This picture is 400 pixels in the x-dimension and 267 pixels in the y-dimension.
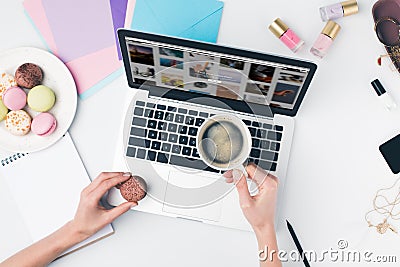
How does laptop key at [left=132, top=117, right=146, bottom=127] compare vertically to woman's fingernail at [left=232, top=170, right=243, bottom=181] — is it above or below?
above

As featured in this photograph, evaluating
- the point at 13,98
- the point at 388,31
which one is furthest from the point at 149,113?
the point at 388,31

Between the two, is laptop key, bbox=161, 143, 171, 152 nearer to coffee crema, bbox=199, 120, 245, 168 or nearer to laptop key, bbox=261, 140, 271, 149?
coffee crema, bbox=199, 120, 245, 168

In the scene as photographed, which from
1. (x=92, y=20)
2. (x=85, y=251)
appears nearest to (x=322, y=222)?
(x=85, y=251)

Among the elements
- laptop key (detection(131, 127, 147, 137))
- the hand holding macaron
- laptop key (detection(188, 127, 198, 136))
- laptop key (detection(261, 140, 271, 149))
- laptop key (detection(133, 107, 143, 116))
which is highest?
the hand holding macaron

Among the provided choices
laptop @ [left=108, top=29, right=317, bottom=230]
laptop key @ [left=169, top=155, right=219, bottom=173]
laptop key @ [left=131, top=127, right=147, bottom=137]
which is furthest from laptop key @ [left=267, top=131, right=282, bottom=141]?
laptop key @ [left=131, top=127, right=147, bottom=137]

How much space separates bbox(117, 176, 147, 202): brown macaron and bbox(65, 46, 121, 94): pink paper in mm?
199

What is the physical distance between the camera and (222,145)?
2.84 ft

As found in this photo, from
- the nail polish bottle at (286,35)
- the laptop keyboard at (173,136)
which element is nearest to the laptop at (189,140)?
the laptop keyboard at (173,136)

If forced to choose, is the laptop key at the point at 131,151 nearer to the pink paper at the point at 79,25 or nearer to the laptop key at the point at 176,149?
the laptop key at the point at 176,149

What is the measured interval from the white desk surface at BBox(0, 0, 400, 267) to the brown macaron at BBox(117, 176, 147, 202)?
0.15 ft

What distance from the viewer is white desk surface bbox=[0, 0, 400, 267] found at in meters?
0.91

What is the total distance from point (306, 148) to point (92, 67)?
17.0 inches

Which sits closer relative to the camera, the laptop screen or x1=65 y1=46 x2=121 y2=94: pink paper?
the laptop screen

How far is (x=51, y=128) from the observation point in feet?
2.97
